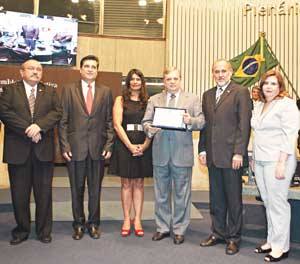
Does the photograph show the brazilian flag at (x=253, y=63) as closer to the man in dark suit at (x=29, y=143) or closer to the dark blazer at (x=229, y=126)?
the dark blazer at (x=229, y=126)

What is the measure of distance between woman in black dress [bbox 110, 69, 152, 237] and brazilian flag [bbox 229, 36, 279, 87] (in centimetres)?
349

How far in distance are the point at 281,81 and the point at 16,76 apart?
15.3 feet

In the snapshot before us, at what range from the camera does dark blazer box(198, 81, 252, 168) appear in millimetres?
3232

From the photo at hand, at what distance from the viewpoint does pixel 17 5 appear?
7379 mm

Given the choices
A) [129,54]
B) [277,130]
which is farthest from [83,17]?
[277,130]

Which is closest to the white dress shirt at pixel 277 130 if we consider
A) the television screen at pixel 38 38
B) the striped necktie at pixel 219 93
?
the striped necktie at pixel 219 93

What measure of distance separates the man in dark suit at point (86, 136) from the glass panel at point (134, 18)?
4.51m

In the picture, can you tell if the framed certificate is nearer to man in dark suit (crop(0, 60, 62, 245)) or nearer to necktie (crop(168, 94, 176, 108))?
necktie (crop(168, 94, 176, 108))

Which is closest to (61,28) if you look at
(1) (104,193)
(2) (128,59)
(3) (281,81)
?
(2) (128,59)

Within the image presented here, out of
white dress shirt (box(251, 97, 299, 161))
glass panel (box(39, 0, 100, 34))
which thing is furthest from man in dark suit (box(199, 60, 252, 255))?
glass panel (box(39, 0, 100, 34))

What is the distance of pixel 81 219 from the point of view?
3705 mm

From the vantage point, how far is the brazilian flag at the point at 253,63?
6809 mm

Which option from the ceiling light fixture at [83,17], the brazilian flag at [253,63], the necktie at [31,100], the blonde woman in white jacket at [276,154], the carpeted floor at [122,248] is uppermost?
the ceiling light fixture at [83,17]

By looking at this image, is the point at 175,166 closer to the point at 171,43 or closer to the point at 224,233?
the point at 224,233
